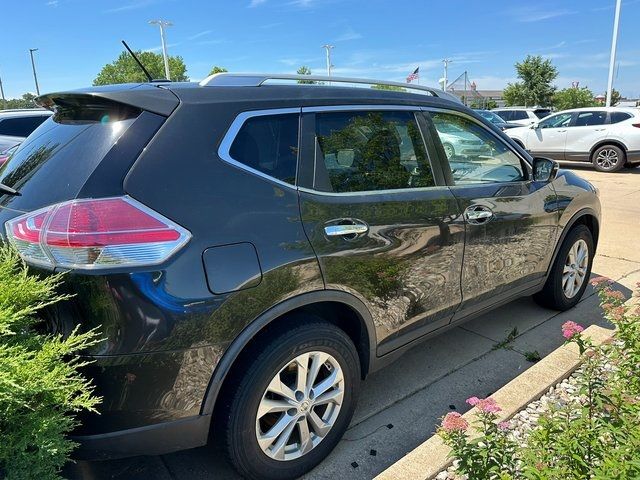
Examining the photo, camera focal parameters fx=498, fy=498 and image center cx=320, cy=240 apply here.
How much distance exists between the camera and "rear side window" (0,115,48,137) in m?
9.00

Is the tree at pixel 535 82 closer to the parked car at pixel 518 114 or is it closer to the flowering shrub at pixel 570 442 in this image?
the parked car at pixel 518 114

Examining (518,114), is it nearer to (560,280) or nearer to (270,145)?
(560,280)

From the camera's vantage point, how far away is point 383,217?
253cm

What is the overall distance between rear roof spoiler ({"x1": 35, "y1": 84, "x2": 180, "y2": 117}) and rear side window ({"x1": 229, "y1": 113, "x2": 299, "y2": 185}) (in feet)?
1.01

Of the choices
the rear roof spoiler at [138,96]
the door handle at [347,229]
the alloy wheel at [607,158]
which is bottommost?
the alloy wheel at [607,158]

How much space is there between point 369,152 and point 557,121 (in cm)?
1370

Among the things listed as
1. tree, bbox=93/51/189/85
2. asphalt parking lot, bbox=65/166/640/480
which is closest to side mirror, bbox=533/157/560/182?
asphalt parking lot, bbox=65/166/640/480

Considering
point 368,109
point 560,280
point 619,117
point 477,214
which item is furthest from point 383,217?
point 619,117

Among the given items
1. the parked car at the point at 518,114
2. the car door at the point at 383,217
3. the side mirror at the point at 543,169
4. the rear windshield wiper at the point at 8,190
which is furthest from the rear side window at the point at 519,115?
the rear windshield wiper at the point at 8,190

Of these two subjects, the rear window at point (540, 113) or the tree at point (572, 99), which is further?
the tree at point (572, 99)

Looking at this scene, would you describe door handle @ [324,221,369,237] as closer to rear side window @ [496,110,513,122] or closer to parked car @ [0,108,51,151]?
parked car @ [0,108,51,151]

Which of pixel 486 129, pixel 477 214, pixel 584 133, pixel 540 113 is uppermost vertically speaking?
pixel 486 129

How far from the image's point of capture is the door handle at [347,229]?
2293 mm

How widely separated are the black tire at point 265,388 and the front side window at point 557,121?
1393 cm
